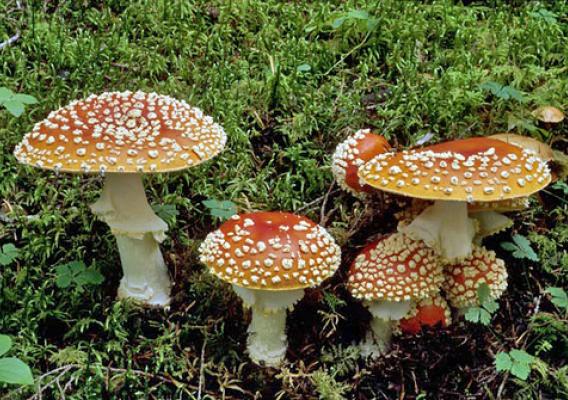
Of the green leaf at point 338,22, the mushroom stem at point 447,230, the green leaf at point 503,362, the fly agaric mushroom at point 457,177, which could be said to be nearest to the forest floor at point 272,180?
the green leaf at point 338,22

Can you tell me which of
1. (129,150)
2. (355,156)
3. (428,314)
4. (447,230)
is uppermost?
(129,150)

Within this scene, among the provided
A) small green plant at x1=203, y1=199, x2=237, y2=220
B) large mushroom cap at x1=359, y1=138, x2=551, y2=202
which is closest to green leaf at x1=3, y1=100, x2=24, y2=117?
small green plant at x1=203, y1=199, x2=237, y2=220

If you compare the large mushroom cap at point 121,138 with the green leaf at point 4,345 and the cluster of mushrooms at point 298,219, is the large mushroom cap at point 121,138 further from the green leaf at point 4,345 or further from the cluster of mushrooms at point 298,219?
the green leaf at point 4,345

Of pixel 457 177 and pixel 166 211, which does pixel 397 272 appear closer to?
pixel 457 177

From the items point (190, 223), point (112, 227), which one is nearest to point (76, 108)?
point (112, 227)

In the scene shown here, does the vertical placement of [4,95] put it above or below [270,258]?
above

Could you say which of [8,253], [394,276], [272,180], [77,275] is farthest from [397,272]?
[8,253]
